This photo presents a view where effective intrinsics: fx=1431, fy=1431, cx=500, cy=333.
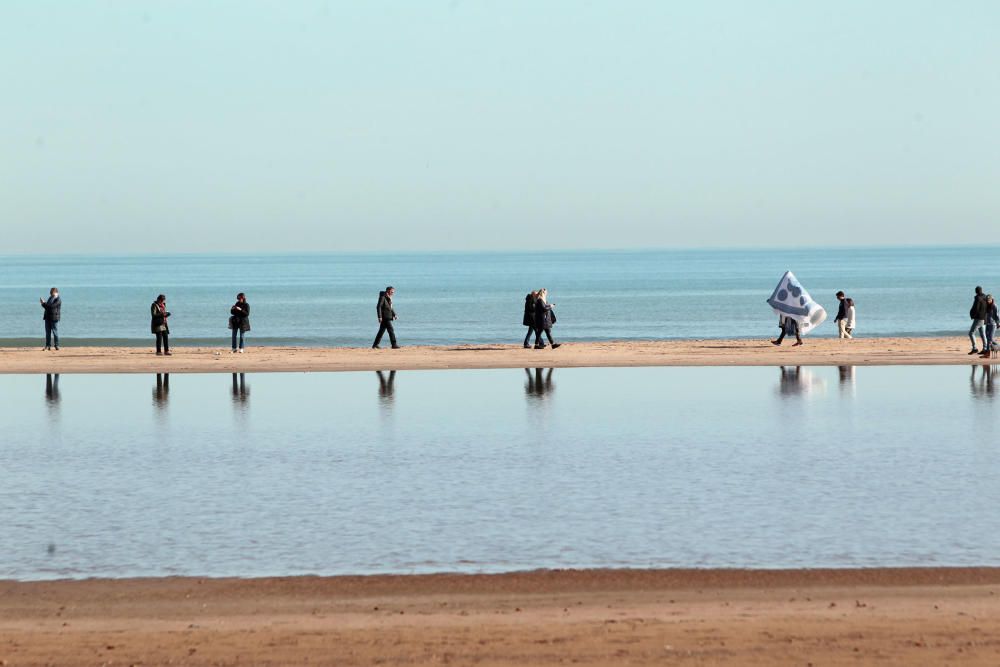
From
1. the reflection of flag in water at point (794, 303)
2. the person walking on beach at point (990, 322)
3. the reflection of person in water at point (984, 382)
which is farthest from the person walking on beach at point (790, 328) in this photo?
the reflection of person in water at point (984, 382)

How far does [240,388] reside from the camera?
30000mm

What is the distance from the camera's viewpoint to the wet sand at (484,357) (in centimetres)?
3494

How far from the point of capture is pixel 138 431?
22.2m

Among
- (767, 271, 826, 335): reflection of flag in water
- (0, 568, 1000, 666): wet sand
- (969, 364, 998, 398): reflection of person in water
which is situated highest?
(767, 271, 826, 335): reflection of flag in water

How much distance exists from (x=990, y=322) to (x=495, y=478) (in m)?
21.7

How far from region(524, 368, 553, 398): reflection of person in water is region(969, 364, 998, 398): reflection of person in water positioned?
828 cm

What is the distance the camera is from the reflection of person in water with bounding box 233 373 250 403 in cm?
2780

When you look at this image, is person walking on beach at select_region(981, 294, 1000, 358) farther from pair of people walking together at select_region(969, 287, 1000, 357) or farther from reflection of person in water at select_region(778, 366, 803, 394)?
reflection of person in water at select_region(778, 366, 803, 394)

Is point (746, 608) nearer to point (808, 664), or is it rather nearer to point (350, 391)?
point (808, 664)

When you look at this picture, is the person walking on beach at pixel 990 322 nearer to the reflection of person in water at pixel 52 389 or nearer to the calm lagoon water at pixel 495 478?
the calm lagoon water at pixel 495 478

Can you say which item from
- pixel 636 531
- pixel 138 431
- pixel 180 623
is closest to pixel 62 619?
pixel 180 623

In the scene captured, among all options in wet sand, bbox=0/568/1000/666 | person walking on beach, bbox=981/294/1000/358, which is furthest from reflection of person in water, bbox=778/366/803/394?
wet sand, bbox=0/568/1000/666

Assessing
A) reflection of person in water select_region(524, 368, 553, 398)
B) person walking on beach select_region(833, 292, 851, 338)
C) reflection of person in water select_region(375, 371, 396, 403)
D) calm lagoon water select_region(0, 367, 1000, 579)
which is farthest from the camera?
person walking on beach select_region(833, 292, 851, 338)

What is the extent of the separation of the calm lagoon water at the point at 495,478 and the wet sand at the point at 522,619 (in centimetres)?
62
